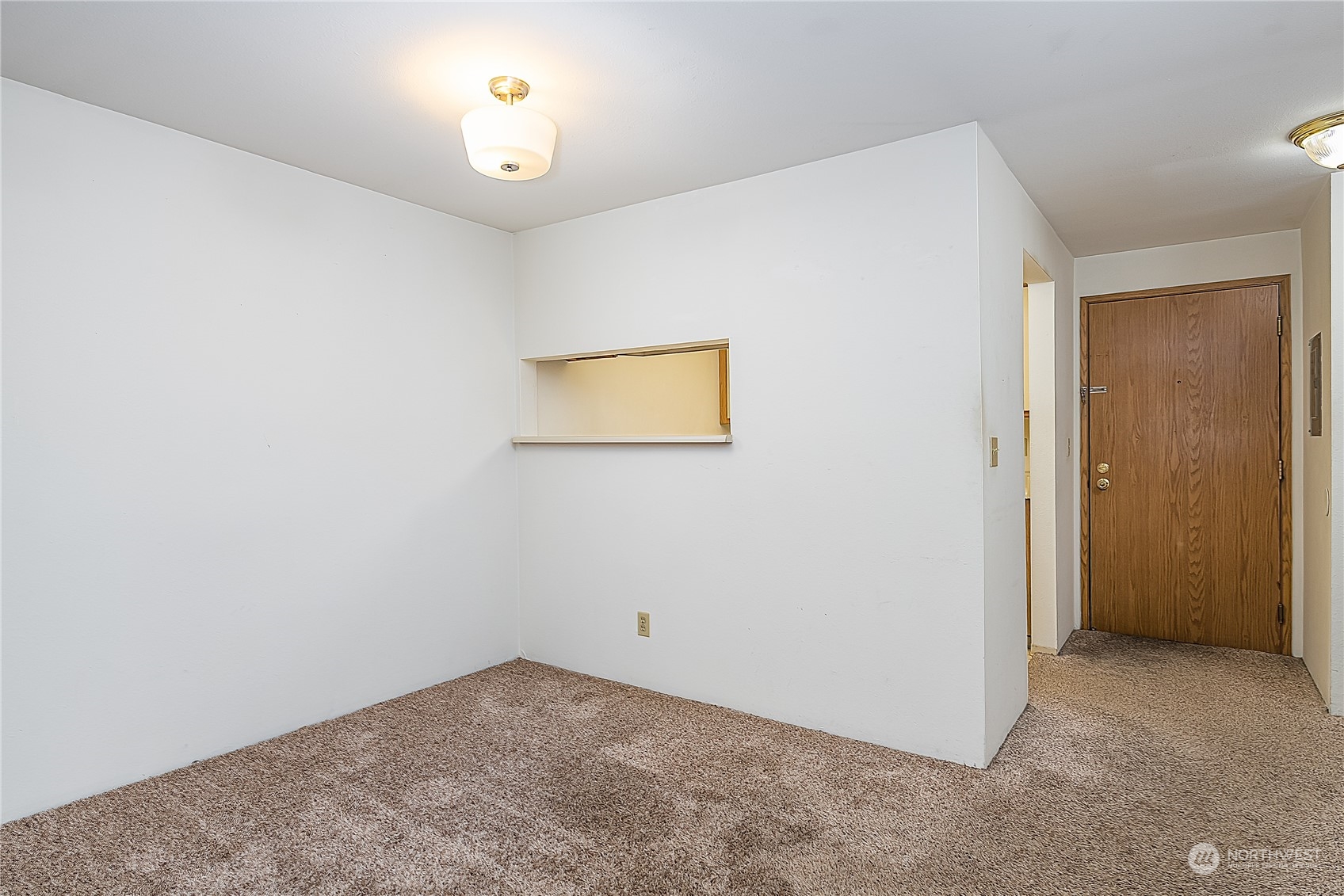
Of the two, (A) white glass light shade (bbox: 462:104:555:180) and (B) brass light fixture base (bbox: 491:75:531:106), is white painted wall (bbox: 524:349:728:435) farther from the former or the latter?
(B) brass light fixture base (bbox: 491:75:531:106)

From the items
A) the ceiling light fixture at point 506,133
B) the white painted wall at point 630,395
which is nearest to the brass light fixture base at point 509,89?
the ceiling light fixture at point 506,133

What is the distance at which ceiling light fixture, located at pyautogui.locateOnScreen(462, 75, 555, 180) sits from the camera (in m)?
2.16

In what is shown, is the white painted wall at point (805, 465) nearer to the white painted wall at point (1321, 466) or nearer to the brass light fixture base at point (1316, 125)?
the brass light fixture base at point (1316, 125)

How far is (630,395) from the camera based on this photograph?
452cm

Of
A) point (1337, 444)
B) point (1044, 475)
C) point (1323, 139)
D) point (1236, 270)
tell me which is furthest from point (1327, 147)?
point (1044, 475)

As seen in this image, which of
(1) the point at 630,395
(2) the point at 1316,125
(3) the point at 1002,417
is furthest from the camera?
(1) the point at 630,395

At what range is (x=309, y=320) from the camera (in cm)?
294

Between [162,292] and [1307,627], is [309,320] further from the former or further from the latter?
[1307,627]

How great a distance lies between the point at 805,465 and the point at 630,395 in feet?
6.05

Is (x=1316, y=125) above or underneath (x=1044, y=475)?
above

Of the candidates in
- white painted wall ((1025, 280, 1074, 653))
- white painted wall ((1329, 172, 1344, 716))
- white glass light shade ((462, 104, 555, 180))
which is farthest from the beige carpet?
white glass light shade ((462, 104, 555, 180))

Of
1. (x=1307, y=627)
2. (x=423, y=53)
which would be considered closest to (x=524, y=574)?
(x=423, y=53)

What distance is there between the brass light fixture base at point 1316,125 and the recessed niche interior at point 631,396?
2071 mm

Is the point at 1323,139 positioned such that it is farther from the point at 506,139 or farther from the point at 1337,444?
the point at 506,139
